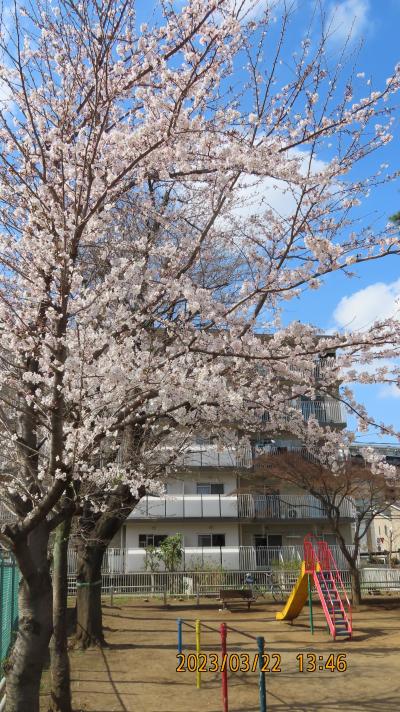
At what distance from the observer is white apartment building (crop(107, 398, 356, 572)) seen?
2645 centimetres

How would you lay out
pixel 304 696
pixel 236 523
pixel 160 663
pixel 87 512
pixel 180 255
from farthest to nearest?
pixel 236 523, pixel 87 512, pixel 160 663, pixel 304 696, pixel 180 255

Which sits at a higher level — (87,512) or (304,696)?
Result: (87,512)

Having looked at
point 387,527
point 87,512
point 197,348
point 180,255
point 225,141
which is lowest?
point 387,527

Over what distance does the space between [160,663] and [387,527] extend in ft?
155

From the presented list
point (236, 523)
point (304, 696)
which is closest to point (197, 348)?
point (304, 696)

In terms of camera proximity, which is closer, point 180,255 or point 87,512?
point 180,255

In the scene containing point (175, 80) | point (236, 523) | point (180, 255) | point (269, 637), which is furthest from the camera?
point (236, 523)

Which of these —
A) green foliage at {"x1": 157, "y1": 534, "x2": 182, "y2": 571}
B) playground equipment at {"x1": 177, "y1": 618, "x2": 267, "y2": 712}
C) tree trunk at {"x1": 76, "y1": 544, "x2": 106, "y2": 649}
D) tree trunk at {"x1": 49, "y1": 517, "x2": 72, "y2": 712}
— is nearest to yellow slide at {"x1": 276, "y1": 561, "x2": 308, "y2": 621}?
playground equipment at {"x1": 177, "y1": 618, "x2": 267, "y2": 712}

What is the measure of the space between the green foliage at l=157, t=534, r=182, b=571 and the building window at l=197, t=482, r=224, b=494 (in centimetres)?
393

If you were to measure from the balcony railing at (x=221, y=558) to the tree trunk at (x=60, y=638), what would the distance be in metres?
17.1

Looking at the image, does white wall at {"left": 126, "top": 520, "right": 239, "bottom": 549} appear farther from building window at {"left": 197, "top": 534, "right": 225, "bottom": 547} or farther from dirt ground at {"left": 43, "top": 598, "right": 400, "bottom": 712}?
dirt ground at {"left": 43, "top": 598, "right": 400, "bottom": 712}

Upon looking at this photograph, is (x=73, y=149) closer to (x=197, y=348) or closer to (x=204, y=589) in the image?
(x=197, y=348)

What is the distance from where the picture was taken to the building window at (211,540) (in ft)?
92.4

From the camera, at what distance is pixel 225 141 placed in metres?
5.37
